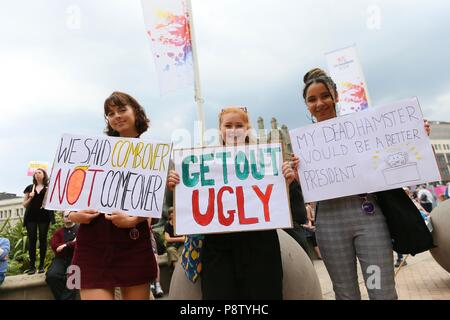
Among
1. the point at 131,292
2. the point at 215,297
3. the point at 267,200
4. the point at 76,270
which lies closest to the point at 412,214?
the point at 267,200

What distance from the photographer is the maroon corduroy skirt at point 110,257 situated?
2.31m

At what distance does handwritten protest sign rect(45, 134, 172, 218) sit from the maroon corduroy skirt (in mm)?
160

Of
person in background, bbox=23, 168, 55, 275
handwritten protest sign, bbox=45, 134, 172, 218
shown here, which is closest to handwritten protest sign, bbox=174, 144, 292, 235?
handwritten protest sign, bbox=45, 134, 172, 218

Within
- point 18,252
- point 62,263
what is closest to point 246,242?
point 62,263

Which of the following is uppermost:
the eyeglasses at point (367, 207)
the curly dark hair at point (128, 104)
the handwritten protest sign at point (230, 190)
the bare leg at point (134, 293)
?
the curly dark hair at point (128, 104)

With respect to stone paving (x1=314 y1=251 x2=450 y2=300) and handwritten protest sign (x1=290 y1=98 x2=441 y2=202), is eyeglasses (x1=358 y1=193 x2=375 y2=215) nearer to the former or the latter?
handwritten protest sign (x1=290 y1=98 x2=441 y2=202)

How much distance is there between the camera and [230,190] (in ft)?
8.25

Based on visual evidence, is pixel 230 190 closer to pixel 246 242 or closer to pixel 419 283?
pixel 246 242

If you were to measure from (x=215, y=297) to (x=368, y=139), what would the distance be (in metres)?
1.68

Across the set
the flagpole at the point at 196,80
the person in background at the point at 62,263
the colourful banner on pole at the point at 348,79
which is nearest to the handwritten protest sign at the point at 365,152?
the person in background at the point at 62,263

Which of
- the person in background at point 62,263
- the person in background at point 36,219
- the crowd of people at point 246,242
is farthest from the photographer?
the person in background at point 36,219

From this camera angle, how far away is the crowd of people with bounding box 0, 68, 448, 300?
2188mm

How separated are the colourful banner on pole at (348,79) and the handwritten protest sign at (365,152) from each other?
29.9ft

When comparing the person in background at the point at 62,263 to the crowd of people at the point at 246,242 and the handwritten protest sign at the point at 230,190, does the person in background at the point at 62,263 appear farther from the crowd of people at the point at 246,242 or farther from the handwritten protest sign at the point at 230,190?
the handwritten protest sign at the point at 230,190
